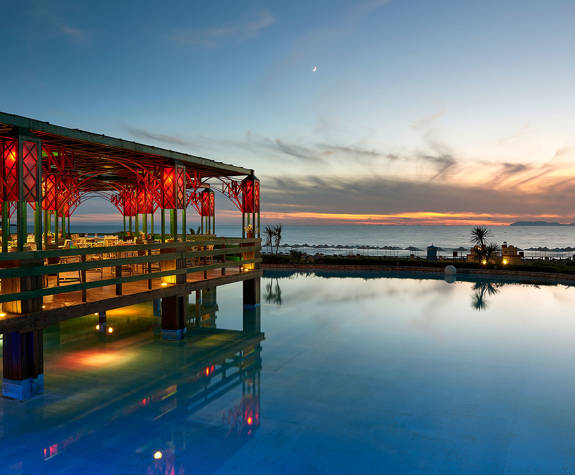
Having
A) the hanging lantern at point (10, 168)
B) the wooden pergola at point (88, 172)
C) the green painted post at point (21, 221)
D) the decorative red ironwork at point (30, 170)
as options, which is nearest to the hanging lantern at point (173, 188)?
the wooden pergola at point (88, 172)

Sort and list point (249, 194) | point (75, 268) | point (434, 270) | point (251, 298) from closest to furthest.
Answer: point (75, 268) → point (249, 194) → point (251, 298) → point (434, 270)

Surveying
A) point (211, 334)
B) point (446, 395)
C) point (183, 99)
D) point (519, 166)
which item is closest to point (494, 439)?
point (446, 395)

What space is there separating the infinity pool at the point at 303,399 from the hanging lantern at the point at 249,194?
480 cm

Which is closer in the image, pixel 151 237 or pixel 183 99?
pixel 151 237

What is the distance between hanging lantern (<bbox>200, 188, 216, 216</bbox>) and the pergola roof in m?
5.95

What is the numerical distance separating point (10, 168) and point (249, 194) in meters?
9.87

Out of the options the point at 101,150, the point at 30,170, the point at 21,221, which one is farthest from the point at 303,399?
the point at 101,150

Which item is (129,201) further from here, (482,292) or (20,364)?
(482,292)

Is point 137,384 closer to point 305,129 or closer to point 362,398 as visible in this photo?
point 362,398

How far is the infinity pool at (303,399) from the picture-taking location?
6.05 m

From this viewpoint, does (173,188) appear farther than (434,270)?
No

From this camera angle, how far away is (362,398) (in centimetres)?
833

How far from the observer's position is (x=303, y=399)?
27.0 ft

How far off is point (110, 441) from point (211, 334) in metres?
7.22
